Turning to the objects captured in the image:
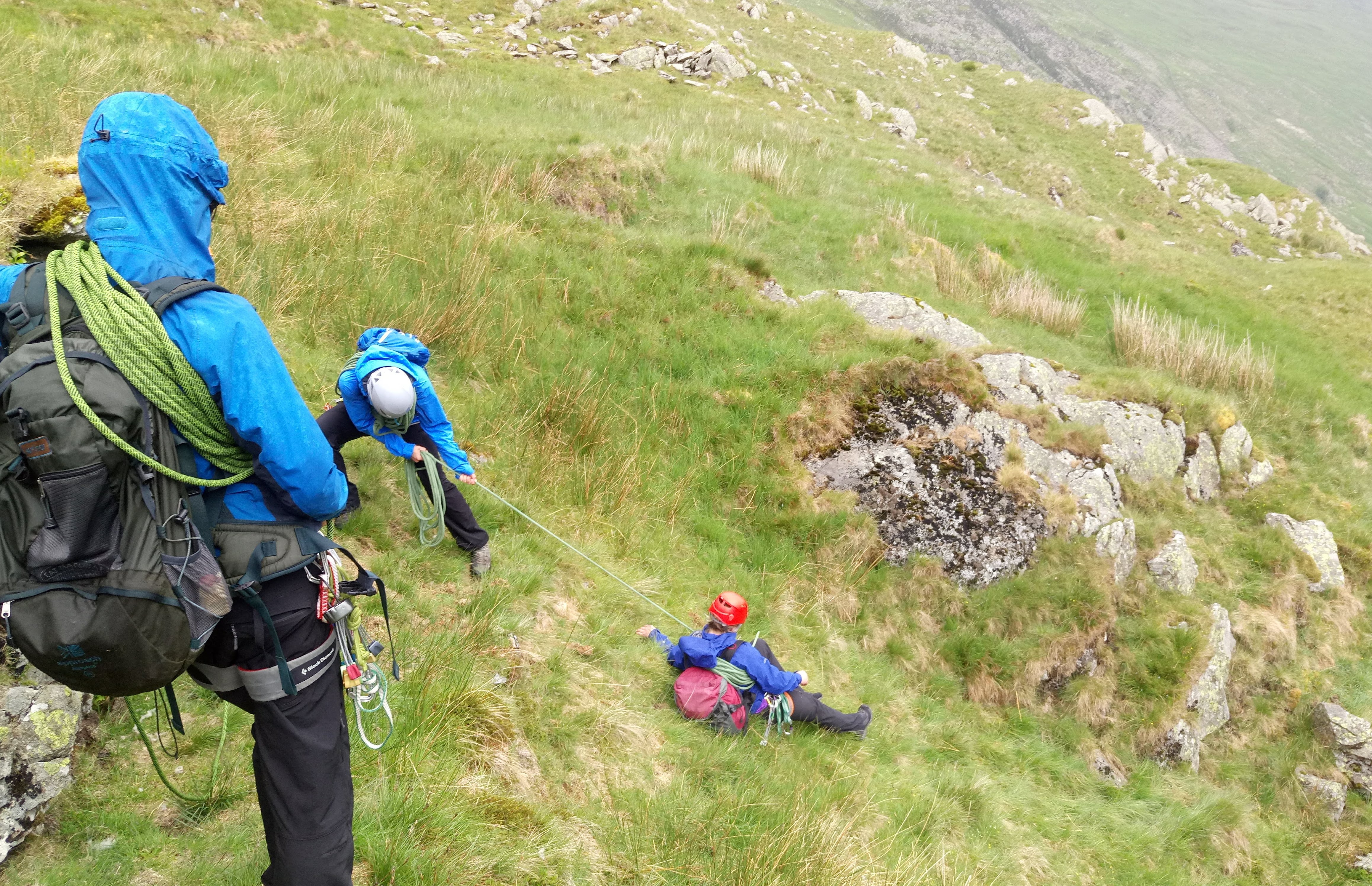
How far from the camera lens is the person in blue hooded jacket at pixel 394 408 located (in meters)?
4.03

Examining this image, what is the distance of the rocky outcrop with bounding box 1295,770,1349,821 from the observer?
7.12 m

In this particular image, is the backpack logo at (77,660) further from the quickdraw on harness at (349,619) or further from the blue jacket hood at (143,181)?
the blue jacket hood at (143,181)

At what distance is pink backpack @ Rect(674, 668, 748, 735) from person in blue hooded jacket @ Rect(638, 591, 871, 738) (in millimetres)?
104

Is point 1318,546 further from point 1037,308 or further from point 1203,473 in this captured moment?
point 1037,308

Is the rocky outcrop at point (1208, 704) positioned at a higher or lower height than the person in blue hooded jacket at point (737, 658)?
lower

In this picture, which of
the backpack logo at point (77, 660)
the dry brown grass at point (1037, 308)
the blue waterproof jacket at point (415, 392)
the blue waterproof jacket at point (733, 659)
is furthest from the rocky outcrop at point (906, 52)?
the backpack logo at point (77, 660)

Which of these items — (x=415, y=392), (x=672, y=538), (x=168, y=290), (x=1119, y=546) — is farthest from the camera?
(x=1119, y=546)

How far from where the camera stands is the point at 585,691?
4.67 meters

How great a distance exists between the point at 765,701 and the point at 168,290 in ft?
14.9

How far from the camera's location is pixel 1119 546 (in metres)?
8.05

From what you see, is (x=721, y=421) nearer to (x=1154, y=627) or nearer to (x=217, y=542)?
(x=1154, y=627)

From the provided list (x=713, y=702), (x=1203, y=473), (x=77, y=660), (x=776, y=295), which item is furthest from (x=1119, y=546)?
(x=77, y=660)

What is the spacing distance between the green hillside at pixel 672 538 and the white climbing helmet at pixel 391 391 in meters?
1.40

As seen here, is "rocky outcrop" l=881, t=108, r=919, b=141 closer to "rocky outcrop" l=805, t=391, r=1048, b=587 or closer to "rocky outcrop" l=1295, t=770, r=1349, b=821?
"rocky outcrop" l=805, t=391, r=1048, b=587
